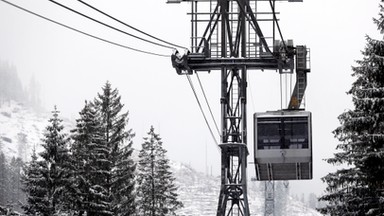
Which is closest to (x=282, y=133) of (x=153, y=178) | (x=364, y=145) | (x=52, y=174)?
(x=364, y=145)

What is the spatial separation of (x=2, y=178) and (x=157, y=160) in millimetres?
A: 129820

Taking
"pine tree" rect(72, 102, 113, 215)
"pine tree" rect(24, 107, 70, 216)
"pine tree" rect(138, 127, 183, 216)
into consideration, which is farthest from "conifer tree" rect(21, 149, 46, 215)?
"pine tree" rect(138, 127, 183, 216)

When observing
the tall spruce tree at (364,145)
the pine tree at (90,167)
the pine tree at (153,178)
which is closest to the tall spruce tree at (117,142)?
the pine tree at (90,167)

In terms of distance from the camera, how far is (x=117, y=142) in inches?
1844

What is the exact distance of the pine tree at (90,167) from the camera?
41.0 m

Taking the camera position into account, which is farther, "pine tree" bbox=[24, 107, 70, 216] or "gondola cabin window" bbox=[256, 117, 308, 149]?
"pine tree" bbox=[24, 107, 70, 216]

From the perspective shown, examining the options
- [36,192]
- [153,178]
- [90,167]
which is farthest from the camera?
[153,178]

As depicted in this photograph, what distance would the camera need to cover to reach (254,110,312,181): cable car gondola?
2548cm

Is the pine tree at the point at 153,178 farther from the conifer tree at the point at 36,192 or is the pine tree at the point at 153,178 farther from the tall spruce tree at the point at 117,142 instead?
the conifer tree at the point at 36,192

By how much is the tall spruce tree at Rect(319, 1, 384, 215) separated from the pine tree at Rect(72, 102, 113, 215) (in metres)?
15.5

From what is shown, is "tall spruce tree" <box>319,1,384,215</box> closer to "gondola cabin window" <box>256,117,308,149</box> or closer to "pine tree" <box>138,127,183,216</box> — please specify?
"gondola cabin window" <box>256,117,308,149</box>

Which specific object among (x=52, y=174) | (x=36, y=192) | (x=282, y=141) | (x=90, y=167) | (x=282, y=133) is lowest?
(x=36, y=192)

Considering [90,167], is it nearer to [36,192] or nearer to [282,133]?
[36,192]

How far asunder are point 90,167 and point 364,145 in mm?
20003
